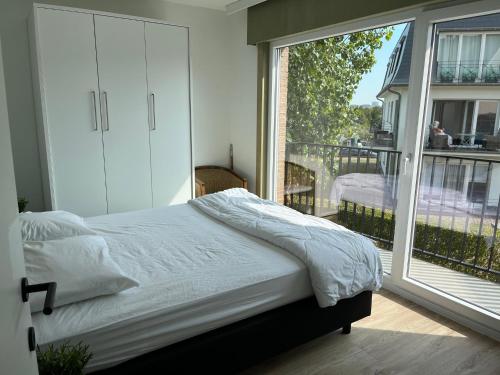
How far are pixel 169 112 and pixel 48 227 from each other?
1.91 meters

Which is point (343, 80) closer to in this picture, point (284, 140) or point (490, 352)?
point (284, 140)

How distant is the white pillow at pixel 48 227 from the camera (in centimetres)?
211

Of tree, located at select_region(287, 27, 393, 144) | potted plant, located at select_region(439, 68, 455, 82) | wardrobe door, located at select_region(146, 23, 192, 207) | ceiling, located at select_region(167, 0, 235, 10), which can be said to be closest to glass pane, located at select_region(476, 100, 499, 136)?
potted plant, located at select_region(439, 68, 455, 82)

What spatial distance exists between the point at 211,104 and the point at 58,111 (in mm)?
1829

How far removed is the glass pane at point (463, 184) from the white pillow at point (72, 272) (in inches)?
89.8

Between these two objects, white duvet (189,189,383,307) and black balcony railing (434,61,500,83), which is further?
black balcony railing (434,61,500,83)

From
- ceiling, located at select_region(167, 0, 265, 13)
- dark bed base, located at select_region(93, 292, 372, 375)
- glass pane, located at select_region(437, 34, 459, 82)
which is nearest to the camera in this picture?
dark bed base, located at select_region(93, 292, 372, 375)

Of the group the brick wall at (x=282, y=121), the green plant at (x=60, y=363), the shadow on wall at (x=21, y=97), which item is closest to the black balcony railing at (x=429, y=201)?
the brick wall at (x=282, y=121)

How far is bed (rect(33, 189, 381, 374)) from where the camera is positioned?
5.04 ft

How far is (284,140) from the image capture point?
423 cm

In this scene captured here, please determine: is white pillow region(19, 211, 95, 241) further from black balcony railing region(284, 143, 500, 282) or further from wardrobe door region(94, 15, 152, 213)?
black balcony railing region(284, 143, 500, 282)

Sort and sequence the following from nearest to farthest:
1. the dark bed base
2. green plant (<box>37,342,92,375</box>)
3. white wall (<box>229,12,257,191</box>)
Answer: green plant (<box>37,342,92,375</box>)
the dark bed base
white wall (<box>229,12,257,191</box>)

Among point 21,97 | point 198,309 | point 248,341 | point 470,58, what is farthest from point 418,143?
point 21,97

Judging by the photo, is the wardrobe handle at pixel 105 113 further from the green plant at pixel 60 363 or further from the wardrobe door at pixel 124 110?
the green plant at pixel 60 363
